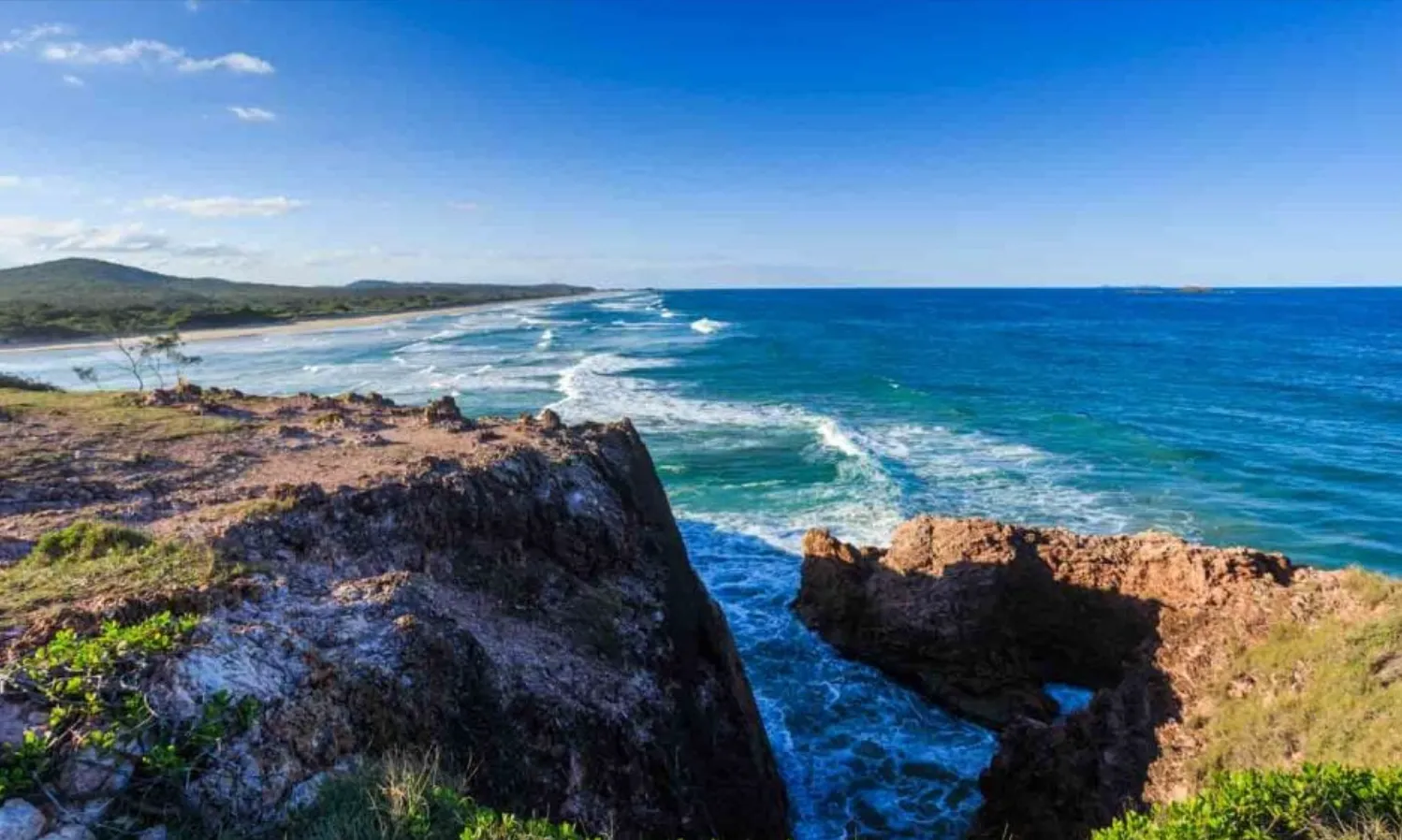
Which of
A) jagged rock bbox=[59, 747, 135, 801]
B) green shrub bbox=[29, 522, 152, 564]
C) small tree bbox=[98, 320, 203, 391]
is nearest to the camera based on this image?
jagged rock bbox=[59, 747, 135, 801]

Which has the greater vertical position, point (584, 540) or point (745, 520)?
point (584, 540)

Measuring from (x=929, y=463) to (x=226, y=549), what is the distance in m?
26.9

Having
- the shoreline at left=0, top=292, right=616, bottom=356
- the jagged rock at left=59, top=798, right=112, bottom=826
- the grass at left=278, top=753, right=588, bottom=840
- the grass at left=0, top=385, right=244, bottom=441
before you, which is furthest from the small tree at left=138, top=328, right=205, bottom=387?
the grass at left=278, top=753, right=588, bottom=840

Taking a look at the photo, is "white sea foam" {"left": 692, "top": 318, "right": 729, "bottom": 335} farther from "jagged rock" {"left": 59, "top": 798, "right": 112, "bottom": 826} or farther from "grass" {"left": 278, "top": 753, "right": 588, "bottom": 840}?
"jagged rock" {"left": 59, "top": 798, "right": 112, "bottom": 826}

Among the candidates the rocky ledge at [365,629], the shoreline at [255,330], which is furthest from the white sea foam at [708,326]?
the rocky ledge at [365,629]

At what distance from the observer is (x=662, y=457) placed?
32.1 m

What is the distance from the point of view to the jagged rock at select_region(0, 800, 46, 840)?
17.1 feet

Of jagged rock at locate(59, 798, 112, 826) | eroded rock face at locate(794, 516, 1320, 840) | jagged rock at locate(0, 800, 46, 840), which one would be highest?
jagged rock at locate(0, 800, 46, 840)

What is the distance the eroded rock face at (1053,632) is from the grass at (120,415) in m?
15.0

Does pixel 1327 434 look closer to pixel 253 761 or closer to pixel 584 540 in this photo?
pixel 584 540

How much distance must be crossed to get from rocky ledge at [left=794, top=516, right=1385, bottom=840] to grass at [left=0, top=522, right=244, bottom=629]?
37.8 ft

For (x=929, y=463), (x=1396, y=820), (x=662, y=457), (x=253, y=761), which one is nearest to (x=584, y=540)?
Result: (x=253, y=761)

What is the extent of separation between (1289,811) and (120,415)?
23077 millimetres

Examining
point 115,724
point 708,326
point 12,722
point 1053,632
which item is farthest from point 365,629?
point 708,326
